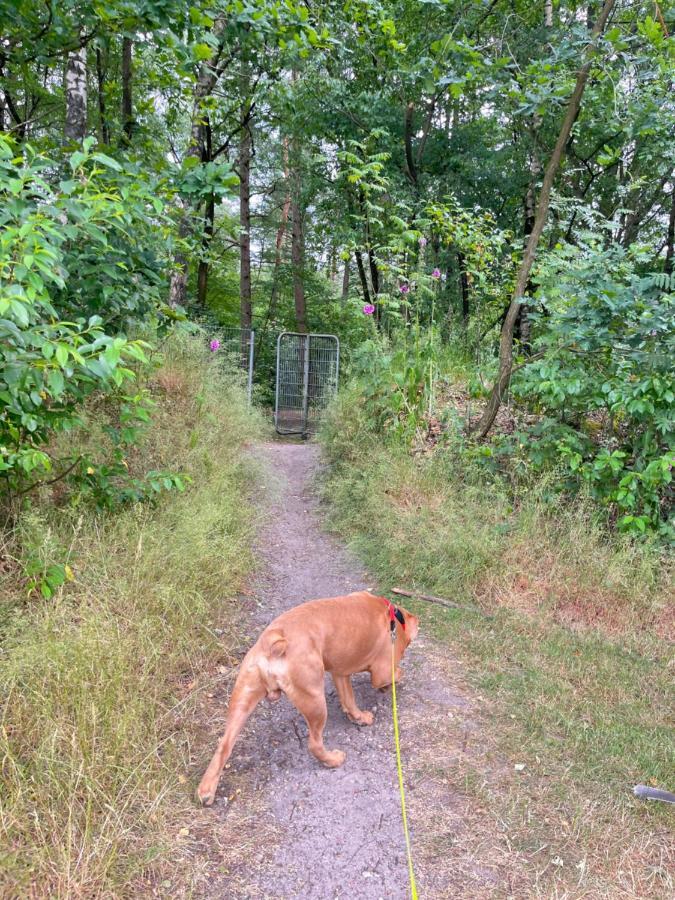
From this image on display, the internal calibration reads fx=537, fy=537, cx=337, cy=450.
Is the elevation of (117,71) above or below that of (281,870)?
above

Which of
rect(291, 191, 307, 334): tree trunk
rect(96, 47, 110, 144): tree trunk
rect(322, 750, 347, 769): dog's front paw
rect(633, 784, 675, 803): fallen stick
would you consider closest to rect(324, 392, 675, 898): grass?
rect(633, 784, 675, 803): fallen stick

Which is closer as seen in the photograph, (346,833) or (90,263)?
(346,833)

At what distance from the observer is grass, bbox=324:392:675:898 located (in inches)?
88.3

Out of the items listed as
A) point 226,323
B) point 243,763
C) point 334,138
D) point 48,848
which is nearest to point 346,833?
point 243,763

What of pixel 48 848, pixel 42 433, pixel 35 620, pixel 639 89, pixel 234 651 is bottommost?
pixel 234 651

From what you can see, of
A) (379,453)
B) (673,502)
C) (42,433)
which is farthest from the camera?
(379,453)

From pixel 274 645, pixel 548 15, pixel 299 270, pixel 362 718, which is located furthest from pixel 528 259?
pixel 299 270

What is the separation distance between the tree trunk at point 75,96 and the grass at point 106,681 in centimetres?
283

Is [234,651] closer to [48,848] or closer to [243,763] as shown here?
[243,763]

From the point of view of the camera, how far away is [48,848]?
186cm

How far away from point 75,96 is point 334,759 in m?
5.96

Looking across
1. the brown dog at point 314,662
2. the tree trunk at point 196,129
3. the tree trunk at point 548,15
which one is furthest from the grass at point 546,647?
the tree trunk at point 548,15

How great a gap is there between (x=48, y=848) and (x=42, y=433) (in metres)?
2.06

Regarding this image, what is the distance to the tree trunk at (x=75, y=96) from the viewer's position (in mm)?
5059
